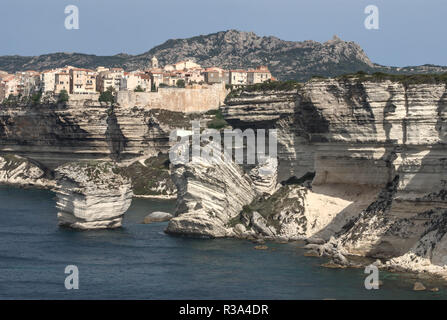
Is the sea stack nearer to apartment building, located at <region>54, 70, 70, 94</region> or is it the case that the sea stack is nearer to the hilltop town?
the hilltop town

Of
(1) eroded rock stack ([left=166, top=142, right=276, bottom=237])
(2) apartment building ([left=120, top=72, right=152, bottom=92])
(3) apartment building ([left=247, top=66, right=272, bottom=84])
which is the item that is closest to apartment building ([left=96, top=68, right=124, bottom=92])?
(2) apartment building ([left=120, top=72, right=152, bottom=92])

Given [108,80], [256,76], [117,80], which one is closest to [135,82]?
[117,80]

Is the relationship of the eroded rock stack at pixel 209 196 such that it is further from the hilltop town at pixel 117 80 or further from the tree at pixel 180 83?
the tree at pixel 180 83

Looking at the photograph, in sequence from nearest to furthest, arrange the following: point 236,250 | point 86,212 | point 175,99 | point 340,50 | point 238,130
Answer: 1. point 236,250
2. point 86,212
3. point 238,130
4. point 175,99
5. point 340,50

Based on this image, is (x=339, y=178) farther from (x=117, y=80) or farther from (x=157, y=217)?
(x=117, y=80)

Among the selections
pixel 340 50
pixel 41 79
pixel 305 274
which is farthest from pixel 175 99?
pixel 340 50

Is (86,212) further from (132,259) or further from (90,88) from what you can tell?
(90,88)
